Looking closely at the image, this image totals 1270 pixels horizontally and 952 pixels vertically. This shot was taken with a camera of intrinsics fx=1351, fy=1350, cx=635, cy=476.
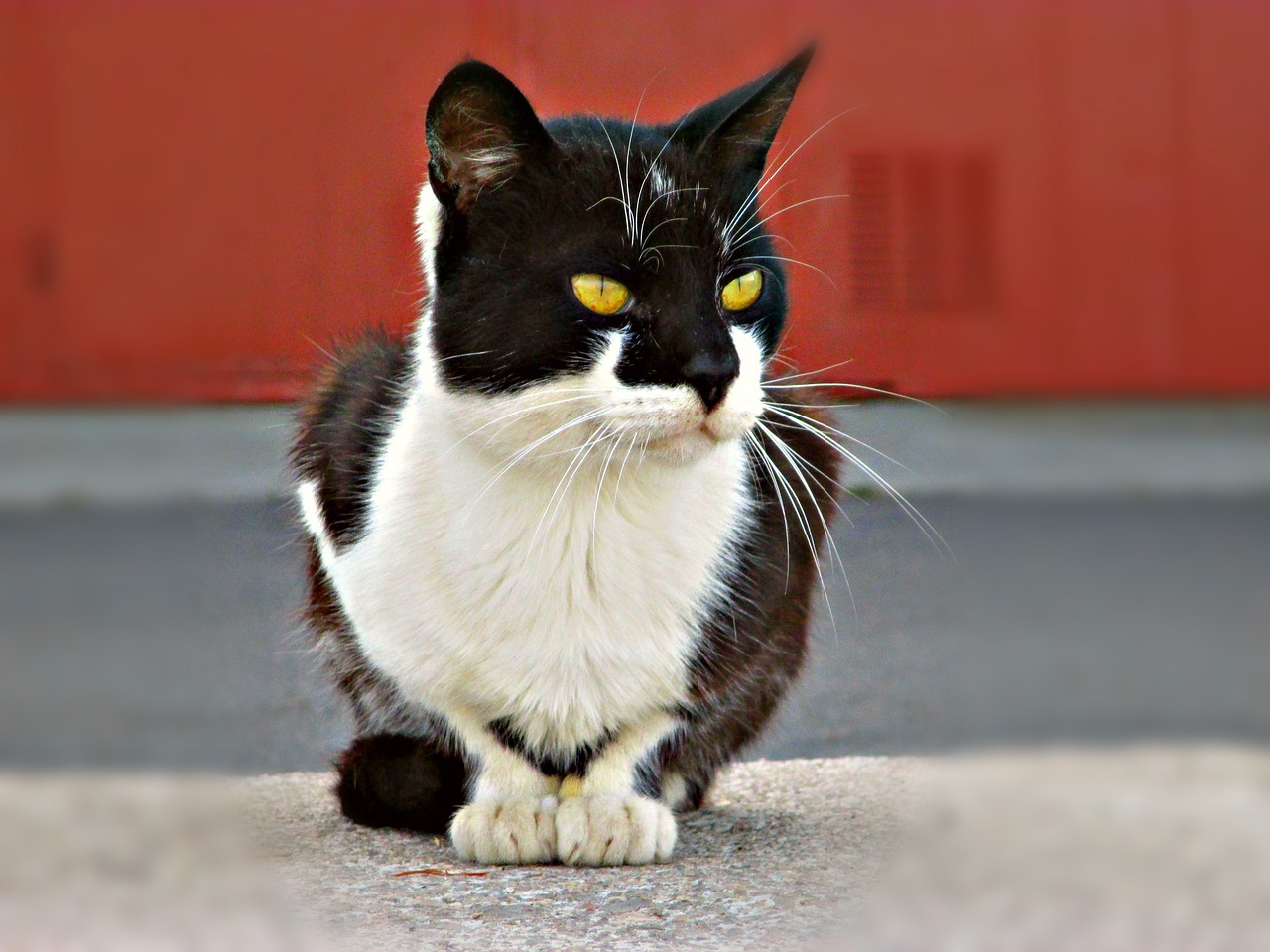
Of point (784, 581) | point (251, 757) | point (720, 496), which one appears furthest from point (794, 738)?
point (251, 757)

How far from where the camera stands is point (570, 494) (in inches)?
64.1

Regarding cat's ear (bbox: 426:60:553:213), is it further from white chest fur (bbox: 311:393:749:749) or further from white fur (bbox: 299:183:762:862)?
white chest fur (bbox: 311:393:749:749)

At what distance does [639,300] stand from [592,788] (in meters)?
0.61

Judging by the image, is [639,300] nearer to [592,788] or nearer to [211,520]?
[592,788]

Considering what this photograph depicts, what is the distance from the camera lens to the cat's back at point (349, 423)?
5.82ft

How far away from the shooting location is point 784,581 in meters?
1.79

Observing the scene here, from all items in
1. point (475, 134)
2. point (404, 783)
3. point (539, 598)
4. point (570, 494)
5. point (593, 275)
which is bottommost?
point (404, 783)

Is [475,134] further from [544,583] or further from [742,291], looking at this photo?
[544,583]

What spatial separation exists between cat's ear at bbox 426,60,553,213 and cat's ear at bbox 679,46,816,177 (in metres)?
0.20

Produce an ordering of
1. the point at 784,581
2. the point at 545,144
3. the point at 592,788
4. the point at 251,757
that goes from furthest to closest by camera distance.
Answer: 1. the point at 251,757
2. the point at 784,581
3. the point at 592,788
4. the point at 545,144

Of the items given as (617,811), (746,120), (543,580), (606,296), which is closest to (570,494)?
(543,580)

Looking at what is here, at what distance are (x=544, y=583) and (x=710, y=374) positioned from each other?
1.21 ft

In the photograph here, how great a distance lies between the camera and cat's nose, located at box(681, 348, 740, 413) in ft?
4.64

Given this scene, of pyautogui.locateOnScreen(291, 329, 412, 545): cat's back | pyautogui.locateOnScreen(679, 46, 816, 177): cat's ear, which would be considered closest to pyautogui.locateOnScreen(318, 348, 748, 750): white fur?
pyautogui.locateOnScreen(291, 329, 412, 545): cat's back
